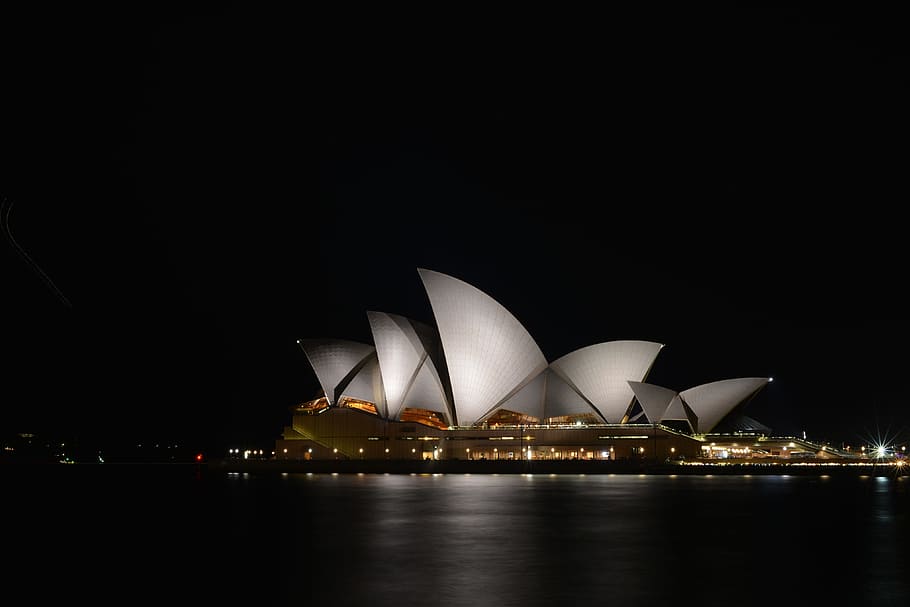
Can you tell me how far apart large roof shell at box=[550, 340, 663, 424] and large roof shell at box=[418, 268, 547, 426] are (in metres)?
2.89

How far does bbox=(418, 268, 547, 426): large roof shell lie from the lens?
64.4m

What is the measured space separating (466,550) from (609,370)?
2037 inches

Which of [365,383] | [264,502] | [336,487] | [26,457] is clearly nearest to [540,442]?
[365,383]

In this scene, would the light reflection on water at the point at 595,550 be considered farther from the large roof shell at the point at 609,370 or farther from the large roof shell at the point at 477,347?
the large roof shell at the point at 609,370

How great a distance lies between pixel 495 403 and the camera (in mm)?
70875

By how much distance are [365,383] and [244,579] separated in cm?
5737

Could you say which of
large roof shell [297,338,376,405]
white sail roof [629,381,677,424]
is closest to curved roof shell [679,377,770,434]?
white sail roof [629,381,677,424]

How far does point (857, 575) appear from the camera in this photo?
1739 centimetres

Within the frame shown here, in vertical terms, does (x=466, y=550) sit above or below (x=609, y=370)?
below

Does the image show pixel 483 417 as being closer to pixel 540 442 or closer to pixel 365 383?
pixel 540 442

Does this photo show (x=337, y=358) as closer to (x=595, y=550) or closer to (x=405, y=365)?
(x=405, y=365)

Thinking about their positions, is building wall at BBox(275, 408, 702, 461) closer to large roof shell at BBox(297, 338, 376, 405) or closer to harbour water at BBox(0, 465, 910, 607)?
large roof shell at BBox(297, 338, 376, 405)

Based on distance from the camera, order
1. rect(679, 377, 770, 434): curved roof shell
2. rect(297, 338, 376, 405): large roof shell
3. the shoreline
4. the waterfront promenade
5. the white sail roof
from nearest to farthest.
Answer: the shoreline, the waterfront promenade, the white sail roof, rect(679, 377, 770, 434): curved roof shell, rect(297, 338, 376, 405): large roof shell

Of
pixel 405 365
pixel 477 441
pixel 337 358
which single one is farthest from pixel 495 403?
pixel 337 358
